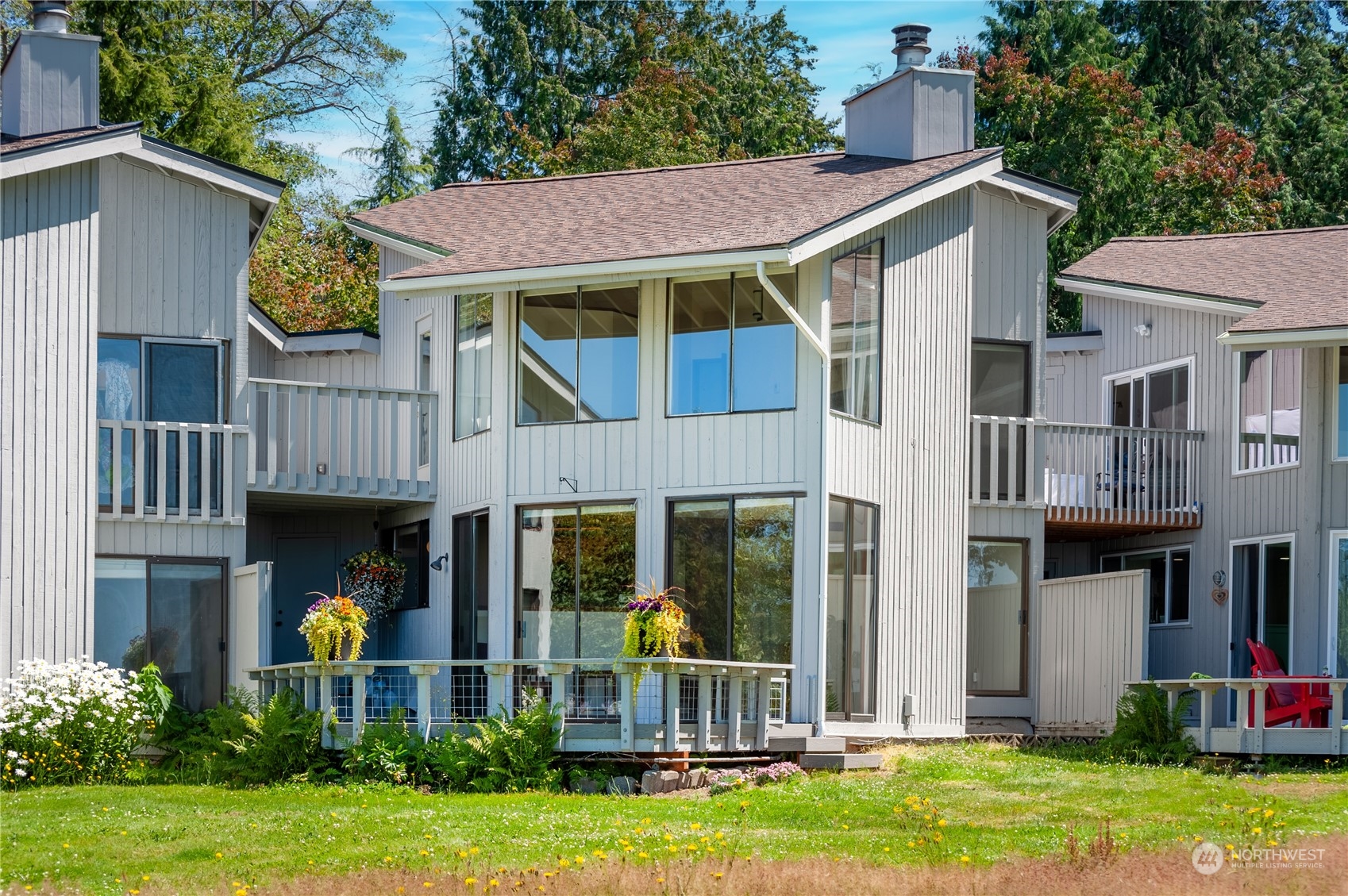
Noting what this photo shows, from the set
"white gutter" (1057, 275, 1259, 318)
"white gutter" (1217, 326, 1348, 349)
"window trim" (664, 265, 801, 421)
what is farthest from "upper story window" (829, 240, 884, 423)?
"white gutter" (1057, 275, 1259, 318)

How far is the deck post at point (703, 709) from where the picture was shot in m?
15.6

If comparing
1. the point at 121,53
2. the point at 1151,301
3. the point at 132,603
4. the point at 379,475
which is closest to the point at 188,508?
the point at 132,603

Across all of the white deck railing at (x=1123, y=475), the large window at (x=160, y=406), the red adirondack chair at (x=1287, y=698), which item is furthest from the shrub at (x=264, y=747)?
the white deck railing at (x=1123, y=475)

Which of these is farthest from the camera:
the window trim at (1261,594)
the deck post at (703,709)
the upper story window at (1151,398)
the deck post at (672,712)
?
Answer: the upper story window at (1151,398)

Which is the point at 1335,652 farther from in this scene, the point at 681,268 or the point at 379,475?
the point at 379,475

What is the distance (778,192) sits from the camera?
2005cm

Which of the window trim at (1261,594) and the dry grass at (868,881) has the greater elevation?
the window trim at (1261,594)

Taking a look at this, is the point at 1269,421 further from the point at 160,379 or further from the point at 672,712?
the point at 160,379

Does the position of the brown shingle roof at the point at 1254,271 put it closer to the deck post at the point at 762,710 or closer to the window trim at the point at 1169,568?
the window trim at the point at 1169,568

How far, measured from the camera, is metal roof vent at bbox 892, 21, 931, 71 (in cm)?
2103

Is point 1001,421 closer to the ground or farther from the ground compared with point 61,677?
farther from the ground

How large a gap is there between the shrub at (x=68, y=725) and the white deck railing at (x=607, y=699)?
5.05 feet

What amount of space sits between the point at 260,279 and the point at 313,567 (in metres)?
15.7

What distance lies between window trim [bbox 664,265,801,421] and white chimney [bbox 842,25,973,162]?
418 centimetres
